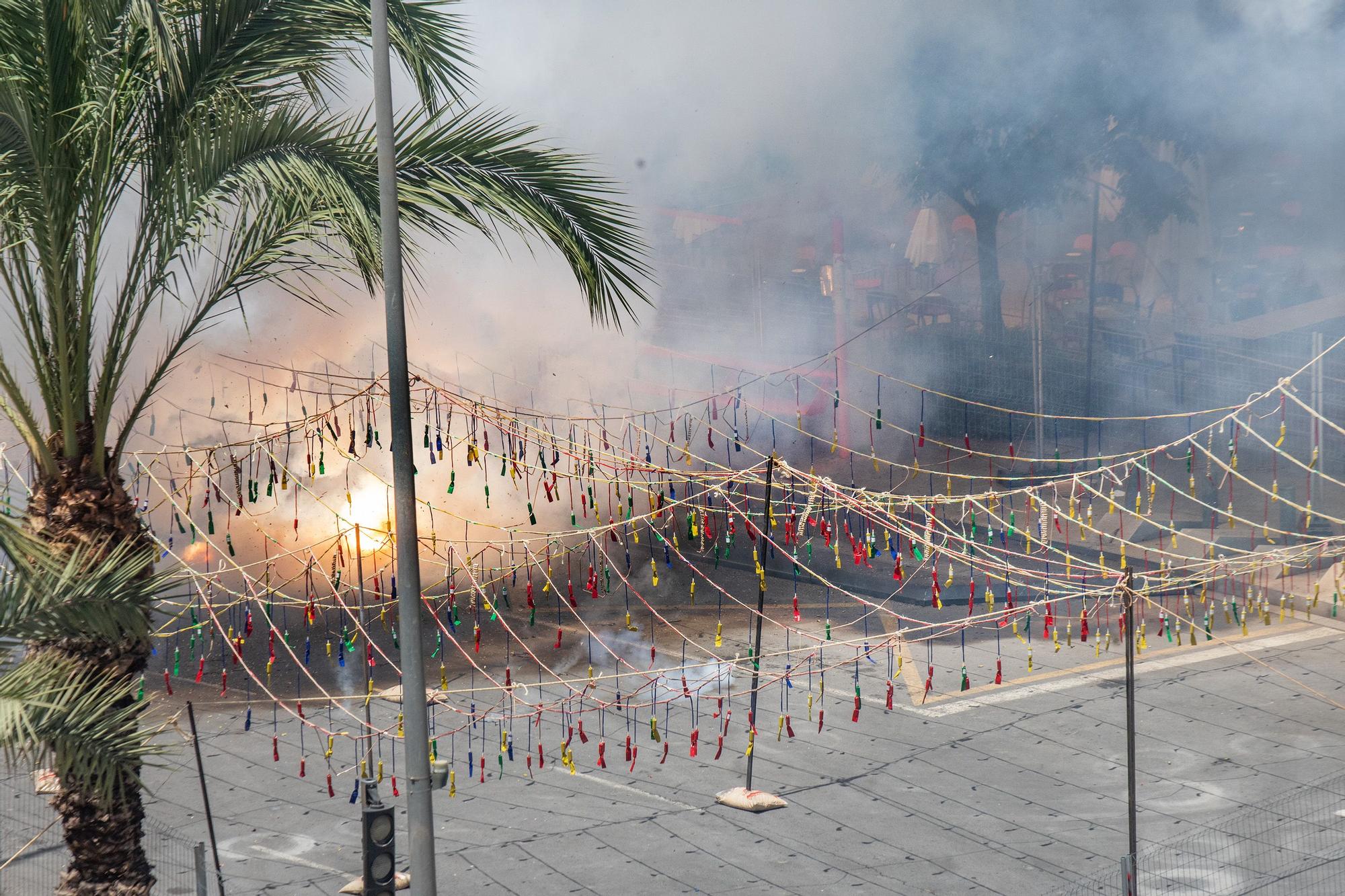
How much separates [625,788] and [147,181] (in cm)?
757

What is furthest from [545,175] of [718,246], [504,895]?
[718,246]

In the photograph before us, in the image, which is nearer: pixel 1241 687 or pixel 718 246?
pixel 1241 687

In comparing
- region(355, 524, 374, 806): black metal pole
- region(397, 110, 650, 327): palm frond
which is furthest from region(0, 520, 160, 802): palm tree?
region(397, 110, 650, 327): palm frond

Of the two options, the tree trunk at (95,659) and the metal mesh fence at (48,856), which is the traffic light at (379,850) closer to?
the tree trunk at (95,659)

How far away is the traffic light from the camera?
5.68 meters

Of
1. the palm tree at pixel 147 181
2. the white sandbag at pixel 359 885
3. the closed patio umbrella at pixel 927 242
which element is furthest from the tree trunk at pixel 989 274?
the palm tree at pixel 147 181

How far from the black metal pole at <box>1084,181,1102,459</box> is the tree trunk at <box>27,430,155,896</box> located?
1877 centimetres

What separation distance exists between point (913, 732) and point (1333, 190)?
1469cm

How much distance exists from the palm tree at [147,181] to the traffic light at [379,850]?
1073mm

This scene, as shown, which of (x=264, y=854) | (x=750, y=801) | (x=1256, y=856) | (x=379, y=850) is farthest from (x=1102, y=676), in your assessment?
(x=379, y=850)

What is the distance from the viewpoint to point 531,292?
70.3ft

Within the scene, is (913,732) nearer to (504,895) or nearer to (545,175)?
(504,895)

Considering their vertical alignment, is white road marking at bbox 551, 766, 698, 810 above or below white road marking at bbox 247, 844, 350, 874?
above

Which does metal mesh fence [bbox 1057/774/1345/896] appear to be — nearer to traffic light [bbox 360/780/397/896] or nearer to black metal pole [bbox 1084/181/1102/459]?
traffic light [bbox 360/780/397/896]
